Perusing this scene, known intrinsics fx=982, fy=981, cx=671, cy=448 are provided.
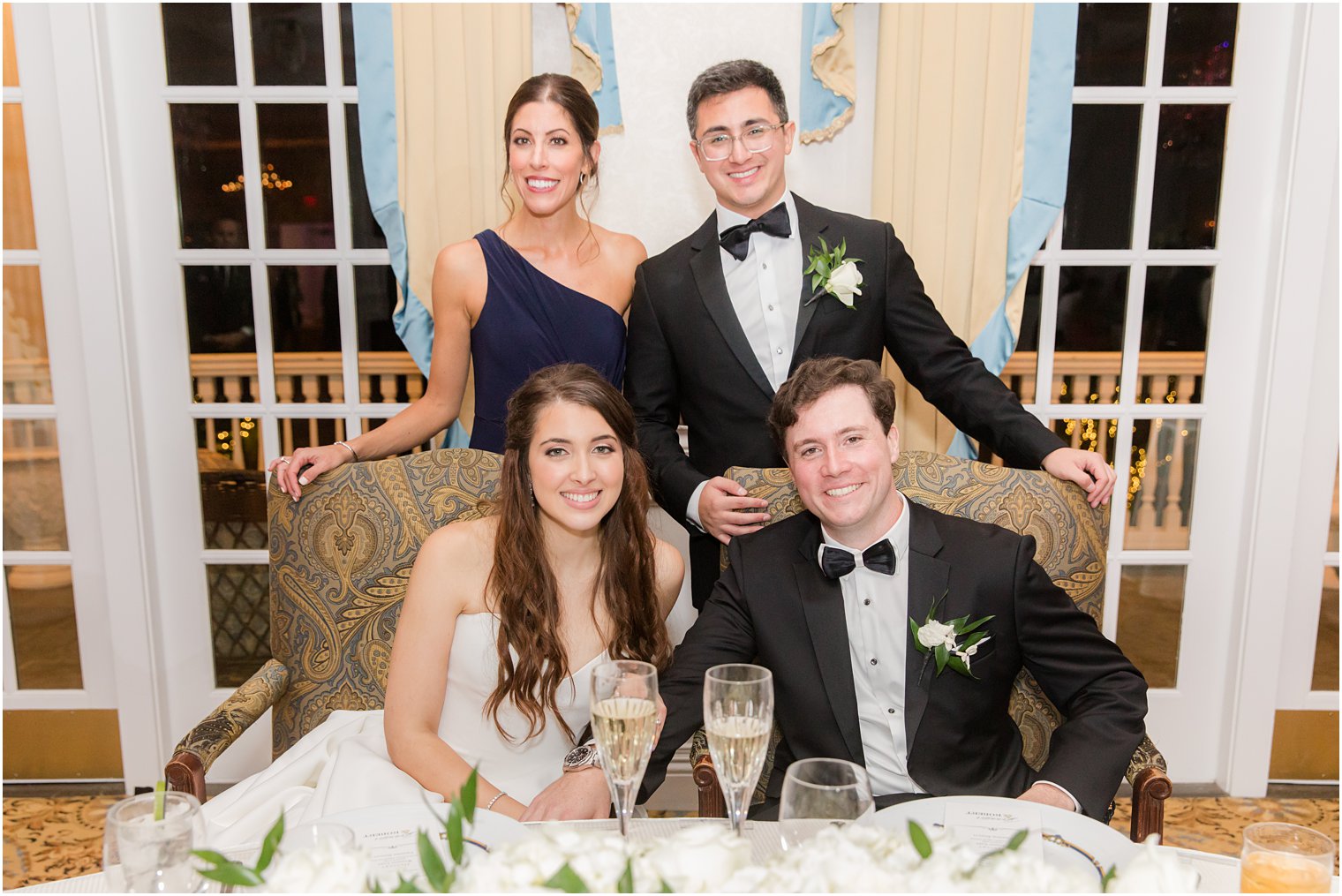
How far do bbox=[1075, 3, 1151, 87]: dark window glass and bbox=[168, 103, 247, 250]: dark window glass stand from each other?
261 centimetres

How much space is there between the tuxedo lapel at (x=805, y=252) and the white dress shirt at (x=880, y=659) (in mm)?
643

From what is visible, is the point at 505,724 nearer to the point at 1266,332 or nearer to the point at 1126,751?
the point at 1126,751

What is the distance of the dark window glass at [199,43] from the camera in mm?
2975

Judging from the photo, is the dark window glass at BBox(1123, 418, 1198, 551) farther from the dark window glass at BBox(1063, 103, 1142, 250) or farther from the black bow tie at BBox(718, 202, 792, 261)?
the black bow tie at BBox(718, 202, 792, 261)

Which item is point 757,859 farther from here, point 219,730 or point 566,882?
point 219,730

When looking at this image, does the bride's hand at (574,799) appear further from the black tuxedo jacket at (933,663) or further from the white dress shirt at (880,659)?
the white dress shirt at (880,659)

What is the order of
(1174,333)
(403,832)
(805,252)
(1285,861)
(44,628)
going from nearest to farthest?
(1285,861)
(403,832)
(805,252)
(1174,333)
(44,628)

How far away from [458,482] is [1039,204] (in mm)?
1876

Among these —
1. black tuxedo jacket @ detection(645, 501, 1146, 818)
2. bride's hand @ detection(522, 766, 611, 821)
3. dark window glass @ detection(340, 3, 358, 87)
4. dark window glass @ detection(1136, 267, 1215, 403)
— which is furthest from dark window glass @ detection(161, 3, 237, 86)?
dark window glass @ detection(1136, 267, 1215, 403)

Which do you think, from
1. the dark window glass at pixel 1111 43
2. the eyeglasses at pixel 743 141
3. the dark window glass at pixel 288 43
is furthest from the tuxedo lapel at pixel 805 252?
the dark window glass at pixel 288 43

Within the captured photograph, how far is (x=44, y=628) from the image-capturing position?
3271 mm

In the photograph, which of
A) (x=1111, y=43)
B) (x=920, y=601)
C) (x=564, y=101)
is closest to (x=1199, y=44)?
(x=1111, y=43)

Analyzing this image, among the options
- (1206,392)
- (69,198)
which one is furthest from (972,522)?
(69,198)

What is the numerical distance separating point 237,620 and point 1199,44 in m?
3.59
